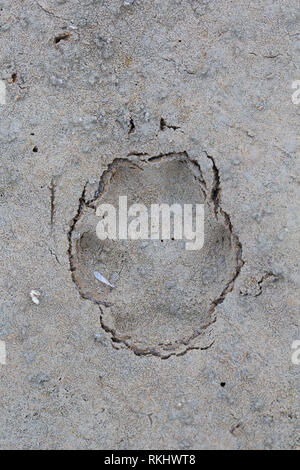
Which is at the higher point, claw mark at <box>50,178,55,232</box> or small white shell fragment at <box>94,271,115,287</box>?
claw mark at <box>50,178,55,232</box>

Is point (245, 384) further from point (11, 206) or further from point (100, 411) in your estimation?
point (11, 206)

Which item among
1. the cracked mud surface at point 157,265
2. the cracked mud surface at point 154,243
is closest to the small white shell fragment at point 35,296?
the cracked mud surface at point 154,243

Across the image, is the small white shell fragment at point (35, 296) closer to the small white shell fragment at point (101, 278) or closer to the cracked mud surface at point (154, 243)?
the cracked mud surface at point (154, 243)

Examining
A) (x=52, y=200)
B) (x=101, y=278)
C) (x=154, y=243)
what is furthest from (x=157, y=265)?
(x=52, y=200)

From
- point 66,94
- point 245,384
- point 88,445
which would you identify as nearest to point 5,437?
point 88,445

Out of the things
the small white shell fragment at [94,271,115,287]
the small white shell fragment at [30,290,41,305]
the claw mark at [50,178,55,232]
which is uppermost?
the claw mark at [50,178,55,232]

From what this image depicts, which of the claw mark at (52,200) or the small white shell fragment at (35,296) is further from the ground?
the claw mark at (52,200)

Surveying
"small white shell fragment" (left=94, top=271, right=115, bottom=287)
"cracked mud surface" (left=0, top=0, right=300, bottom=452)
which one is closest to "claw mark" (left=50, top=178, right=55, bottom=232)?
"cracked mud surface" (left=0, top=0, right=300, bottom=452)

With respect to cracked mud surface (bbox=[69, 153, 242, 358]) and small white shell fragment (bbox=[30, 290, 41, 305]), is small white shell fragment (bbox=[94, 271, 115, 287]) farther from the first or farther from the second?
small white shell fragment (bbox=[30, 290, 41, 305])
